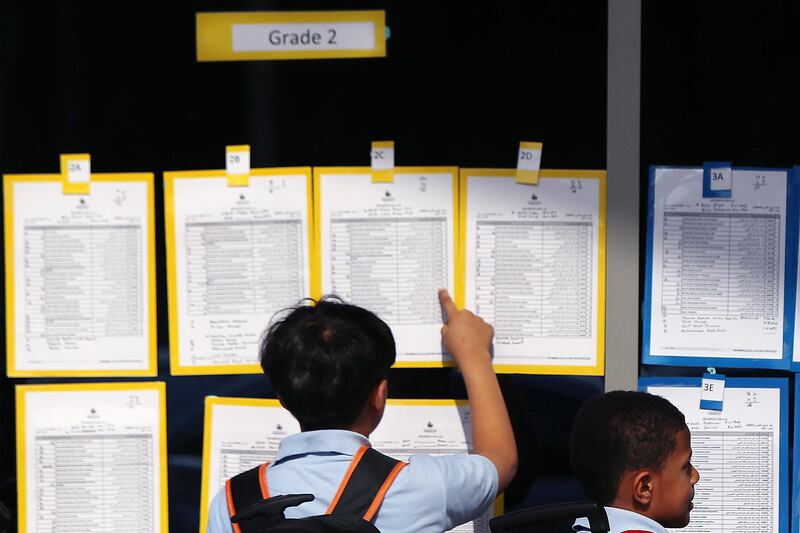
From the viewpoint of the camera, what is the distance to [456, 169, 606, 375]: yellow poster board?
1974 mm

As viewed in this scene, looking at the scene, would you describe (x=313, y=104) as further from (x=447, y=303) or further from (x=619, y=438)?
(x=619, y=438)

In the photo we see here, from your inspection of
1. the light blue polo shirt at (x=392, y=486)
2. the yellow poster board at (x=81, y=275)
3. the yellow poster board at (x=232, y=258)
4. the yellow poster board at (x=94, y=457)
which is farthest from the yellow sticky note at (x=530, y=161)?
the yellow poster board at (x=94, y=457)

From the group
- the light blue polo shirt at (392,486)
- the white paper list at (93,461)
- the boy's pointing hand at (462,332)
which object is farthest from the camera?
the white paper list at (93,461)

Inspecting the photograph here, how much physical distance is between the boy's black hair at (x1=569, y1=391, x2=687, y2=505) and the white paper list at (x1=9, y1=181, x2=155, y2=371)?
953 millimetres

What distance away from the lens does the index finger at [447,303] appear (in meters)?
1.97

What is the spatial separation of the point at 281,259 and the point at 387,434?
44 cm

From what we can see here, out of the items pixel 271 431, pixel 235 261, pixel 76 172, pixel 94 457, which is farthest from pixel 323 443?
pixel 76 172

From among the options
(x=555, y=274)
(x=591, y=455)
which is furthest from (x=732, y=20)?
(x=591, y=455)

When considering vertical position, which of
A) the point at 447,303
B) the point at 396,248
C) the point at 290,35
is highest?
the point at 290,35

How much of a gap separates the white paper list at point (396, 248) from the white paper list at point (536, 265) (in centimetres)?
7

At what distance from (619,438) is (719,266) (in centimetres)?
46

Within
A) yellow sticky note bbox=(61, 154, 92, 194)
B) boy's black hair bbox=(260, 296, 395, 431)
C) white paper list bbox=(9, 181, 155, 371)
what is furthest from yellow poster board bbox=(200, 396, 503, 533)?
yellow sticky note bbox=(61, 154, 92, 194)

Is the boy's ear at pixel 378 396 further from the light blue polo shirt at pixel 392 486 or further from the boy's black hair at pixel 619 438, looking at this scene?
the boy's black hair at pixel 619 438

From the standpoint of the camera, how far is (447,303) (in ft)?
6.49
